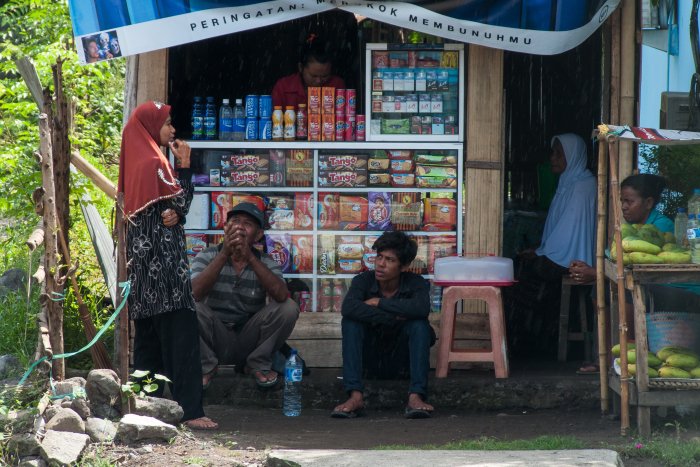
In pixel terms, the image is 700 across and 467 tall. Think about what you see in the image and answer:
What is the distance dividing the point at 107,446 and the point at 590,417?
10.2 feet

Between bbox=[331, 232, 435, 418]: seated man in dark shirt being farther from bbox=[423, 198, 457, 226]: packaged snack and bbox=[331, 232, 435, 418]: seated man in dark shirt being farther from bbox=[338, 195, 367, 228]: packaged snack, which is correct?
bbox=[338, 195, 367, 228]: packaged snack

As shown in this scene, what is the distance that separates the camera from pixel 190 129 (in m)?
7.93

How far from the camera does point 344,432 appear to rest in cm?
598

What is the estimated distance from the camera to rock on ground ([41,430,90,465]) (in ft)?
15.3

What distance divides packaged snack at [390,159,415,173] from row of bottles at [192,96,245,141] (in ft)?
3.88

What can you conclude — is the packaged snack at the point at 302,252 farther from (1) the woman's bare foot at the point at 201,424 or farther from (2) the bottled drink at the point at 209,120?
(1) the woman's bare foot at the point at 201,424

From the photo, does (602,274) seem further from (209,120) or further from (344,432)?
(209,120)

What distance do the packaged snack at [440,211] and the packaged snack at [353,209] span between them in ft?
1.53

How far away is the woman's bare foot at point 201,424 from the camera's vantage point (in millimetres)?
5785

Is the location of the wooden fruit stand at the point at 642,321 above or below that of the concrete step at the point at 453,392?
above

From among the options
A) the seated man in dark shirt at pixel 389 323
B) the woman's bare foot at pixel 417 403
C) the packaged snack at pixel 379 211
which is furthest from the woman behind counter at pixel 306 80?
the woman's bare foot at pixel 417 403

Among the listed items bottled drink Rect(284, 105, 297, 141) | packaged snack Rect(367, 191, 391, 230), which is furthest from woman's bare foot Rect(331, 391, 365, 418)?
bottled drink Rect(284, 105, 297, 141)

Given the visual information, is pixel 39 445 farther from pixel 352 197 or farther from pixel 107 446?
pixel 352 197

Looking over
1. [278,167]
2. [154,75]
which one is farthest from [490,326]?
[154,75]
